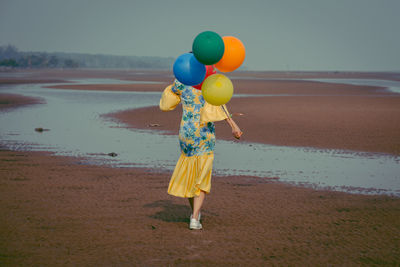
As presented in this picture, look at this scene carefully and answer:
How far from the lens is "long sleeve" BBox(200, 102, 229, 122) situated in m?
5.79

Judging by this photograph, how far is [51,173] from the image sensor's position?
31.1 ft

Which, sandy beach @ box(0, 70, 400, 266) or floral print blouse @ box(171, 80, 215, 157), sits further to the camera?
floral print blouse @ box(171, 80, 215, 157)

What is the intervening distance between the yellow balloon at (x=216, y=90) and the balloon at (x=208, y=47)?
237 mm

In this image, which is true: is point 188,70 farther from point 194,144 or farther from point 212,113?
point 194,144

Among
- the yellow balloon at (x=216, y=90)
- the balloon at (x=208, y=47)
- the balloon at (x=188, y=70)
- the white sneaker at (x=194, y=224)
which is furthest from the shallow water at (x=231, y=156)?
the balloon at (x=208, y=47)

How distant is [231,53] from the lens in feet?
18.0

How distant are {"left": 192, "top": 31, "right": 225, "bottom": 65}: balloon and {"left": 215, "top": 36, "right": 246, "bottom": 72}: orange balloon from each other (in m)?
0.14

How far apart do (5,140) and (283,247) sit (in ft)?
34.9

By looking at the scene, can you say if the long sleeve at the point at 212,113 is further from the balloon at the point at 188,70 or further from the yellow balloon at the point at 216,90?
the balloon at the point at 188,70

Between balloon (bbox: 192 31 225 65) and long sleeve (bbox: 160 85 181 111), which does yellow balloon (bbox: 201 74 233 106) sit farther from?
long sleeve (bbox: 160 85 181 111)

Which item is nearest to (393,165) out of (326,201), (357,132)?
(326,201)

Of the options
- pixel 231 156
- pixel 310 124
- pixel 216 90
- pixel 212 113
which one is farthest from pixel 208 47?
pixel 310 124

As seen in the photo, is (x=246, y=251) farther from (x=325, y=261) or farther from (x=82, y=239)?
(x=82, y=239)

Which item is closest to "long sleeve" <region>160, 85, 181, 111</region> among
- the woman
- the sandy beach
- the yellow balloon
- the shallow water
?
the woman
